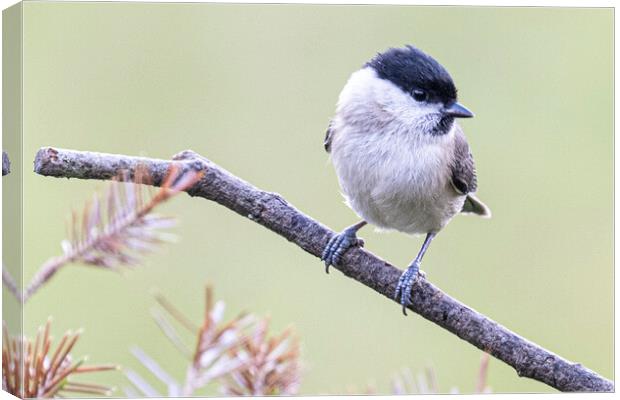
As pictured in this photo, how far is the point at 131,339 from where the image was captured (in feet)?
4.56

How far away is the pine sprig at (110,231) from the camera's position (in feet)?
2.41

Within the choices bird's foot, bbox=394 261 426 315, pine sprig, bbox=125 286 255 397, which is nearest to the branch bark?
bird's foot, bbox=394 261 426 315

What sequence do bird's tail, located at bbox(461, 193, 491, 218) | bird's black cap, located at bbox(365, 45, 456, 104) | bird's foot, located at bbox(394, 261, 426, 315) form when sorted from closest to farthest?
bird's foot, located at bbox(394, 261, 426, 315) < bird's black cap, located at bbox(365, 45, 456, 104) < bird's tail, located at bbox(461, 193, 491, 218)

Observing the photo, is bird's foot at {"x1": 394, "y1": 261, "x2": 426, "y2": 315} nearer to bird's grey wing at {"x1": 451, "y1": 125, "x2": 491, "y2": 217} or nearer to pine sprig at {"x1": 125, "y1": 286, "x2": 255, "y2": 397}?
bird's grey wing at {"x1": 451, "y1": 125, "x2": 491, "y2": 217}

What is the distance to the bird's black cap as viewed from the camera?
1.45 m

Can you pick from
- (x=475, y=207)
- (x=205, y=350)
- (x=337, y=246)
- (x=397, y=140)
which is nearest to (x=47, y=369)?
(x=205, y=350)

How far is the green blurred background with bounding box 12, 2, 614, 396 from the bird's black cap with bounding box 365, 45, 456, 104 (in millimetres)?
25

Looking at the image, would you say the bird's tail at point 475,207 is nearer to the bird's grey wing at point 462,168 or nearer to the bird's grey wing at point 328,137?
the bird's grey wing at point 462,168

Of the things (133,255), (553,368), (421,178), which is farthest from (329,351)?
(133,255)

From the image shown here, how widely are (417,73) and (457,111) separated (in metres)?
0.11

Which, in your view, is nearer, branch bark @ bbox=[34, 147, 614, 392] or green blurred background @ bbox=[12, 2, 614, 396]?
branch bark @ bbox=[34, 147, 614, 392]

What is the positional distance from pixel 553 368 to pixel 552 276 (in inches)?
17.8

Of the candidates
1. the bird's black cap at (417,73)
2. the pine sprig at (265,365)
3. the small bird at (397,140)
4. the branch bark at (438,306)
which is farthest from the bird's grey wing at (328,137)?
the pine sprig at (265,365)

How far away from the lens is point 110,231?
75cm
